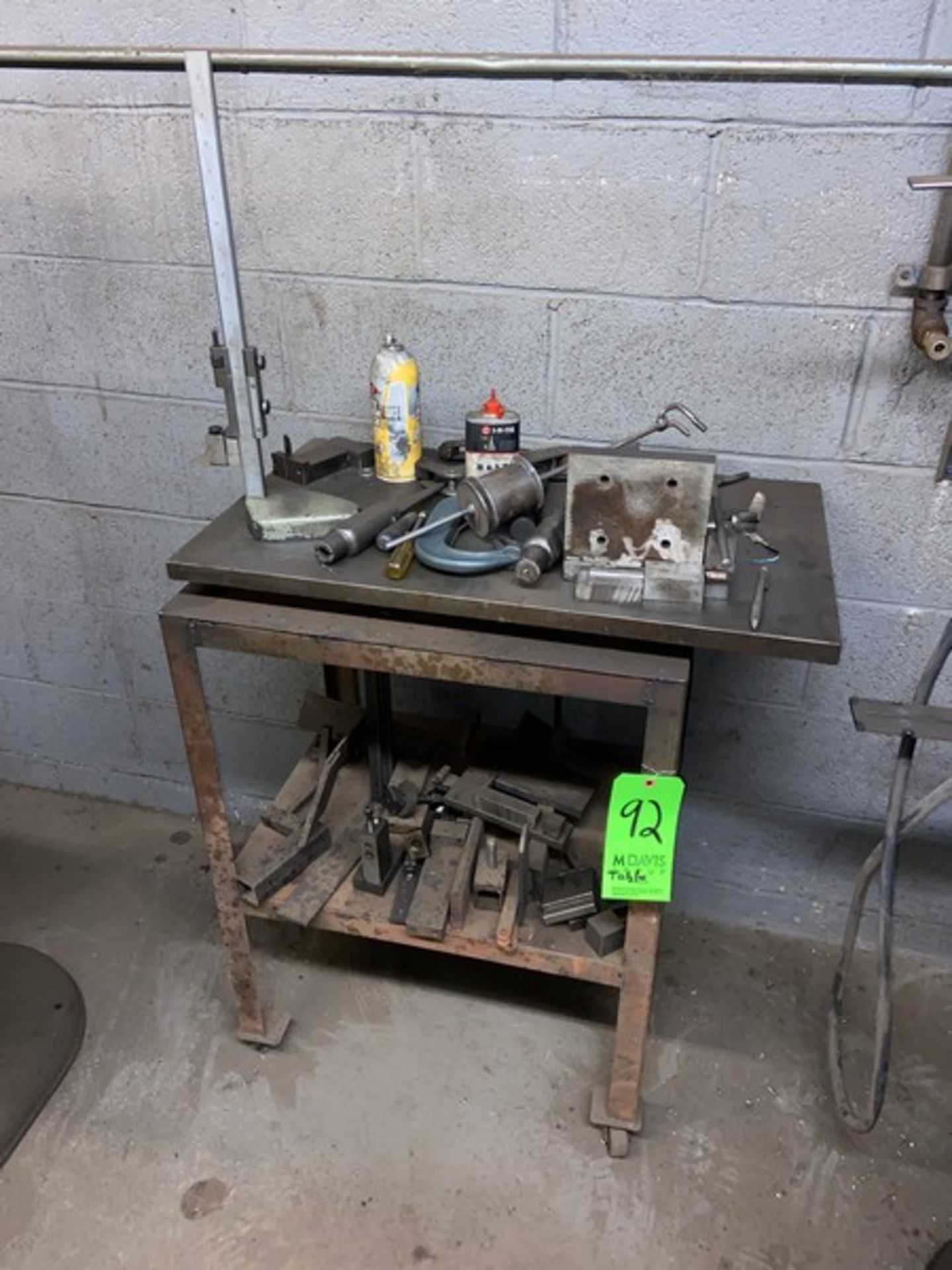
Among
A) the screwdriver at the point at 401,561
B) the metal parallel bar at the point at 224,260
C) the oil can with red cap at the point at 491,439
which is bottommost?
the screwdriver at the point at 401,561

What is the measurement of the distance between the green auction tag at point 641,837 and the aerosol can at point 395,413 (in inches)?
20.0

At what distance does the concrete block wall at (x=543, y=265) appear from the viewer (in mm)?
1155

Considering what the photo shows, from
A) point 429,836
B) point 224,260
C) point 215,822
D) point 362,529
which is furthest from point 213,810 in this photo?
point 224,260

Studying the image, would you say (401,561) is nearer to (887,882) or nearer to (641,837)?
(641,837)

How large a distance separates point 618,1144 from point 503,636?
30.2 inches

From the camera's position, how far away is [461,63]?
988mm

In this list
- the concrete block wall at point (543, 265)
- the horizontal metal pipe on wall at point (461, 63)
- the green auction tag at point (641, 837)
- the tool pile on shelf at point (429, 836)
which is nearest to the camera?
the horizontal metal pipe on wall at point (461, 63)

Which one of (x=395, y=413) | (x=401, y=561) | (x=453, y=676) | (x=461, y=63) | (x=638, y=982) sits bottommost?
(x=638, y=982)

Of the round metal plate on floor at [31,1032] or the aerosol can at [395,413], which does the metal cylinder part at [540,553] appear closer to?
the aerosol can at [395,413]

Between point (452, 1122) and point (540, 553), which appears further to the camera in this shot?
point (452, 1122)

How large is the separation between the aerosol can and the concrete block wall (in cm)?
17

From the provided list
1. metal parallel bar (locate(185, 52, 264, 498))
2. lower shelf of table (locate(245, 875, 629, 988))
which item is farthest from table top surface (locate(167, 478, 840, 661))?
lower shelf of table (locate(245, 875, 629, 988))

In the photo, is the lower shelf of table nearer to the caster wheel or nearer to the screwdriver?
the caster wheel

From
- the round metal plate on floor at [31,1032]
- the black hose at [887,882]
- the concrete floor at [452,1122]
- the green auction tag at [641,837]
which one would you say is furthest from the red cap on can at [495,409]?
the round metal plate on floor at [31,1032]
